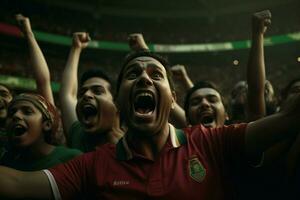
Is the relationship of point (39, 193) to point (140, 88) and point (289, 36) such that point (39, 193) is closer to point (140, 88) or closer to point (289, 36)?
point (140, 88)

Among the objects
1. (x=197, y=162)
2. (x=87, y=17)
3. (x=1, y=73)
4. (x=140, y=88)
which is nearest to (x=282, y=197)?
(x=197, y=162)

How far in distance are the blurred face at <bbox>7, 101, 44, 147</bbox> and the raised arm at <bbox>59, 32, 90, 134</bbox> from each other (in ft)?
2.50

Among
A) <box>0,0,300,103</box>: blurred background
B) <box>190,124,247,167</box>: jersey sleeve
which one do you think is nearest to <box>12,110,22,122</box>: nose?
<box>190,124,247,167</box>: jersey sleeve

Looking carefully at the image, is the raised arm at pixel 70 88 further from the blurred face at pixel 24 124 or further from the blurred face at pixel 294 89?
the blurred face at pixel 294 89

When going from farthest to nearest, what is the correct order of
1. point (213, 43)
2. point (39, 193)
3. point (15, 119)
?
point (213, 43) < point (15, 119) < point (39, 193)

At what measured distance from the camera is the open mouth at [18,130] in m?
2.92

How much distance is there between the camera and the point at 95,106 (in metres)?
3.45

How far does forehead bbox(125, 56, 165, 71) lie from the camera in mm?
2402

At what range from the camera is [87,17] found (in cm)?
2319

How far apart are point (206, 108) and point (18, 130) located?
73.6 inches

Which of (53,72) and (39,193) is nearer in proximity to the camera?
(39,193)

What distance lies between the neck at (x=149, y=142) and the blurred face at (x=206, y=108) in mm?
1446


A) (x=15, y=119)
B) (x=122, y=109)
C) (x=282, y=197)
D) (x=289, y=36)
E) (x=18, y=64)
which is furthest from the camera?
(x=289, y=36)

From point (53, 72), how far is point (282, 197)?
19059mm
